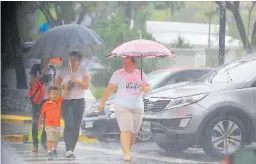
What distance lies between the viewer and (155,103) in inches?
275

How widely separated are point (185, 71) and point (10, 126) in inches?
67.3

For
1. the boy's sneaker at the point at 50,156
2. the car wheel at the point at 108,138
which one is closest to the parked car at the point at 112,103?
the car wheel at the point at 108,138

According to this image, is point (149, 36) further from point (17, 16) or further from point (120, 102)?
point (17, 16)

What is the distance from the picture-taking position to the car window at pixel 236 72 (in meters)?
6.99

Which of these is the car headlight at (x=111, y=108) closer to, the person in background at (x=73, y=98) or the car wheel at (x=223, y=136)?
the person in background at (x=73, y=98)

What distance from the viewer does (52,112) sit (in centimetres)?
721

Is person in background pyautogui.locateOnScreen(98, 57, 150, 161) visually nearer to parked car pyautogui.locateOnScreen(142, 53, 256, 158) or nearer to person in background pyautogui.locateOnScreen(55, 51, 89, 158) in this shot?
parked car pyautogui.locateOnScreen(142, 53, 256, 158)

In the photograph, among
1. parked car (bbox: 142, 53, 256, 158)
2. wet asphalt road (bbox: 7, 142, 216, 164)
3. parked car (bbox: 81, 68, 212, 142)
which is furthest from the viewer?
parked car (bbox: 81, 68, 212, 142)

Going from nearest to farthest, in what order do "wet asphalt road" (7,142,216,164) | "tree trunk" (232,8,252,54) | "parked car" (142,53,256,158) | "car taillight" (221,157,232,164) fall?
"car taillight" (221,157,232,164), "parked car" (142,53,256,158), "wet asphalt road" (7,142,216,164), "tree trunk" (232,8,252,54)

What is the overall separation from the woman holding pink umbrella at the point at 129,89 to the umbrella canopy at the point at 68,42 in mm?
196

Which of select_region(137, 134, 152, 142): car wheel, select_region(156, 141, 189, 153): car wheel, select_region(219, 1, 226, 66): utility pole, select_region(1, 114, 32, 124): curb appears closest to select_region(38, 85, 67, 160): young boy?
select_region(1, 114, 32, 124): curb

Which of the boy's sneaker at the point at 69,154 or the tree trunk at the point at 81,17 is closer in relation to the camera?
the boy's sneaker at the point at 69,154

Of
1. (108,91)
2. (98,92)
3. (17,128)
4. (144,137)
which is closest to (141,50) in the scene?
(108,91)

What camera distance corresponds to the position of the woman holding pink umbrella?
6957 millimetres
